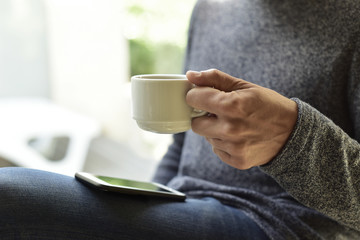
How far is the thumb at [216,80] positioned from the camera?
1.91ft

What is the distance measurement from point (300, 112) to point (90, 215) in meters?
0.35

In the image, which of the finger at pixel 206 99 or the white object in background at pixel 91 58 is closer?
the finger at pixel 206 99

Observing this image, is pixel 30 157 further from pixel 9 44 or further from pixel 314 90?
pixel 314 90

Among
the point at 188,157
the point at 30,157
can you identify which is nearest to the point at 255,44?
the point at 188,157

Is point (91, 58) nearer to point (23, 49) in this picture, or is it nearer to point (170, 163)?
point (23, 49)

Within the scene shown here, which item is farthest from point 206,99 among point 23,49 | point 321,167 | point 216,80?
point 23,49

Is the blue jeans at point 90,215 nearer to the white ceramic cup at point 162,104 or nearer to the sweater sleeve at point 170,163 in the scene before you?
the white ceramic cup at point 162,104

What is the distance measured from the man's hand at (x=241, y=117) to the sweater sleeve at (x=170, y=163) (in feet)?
1.47

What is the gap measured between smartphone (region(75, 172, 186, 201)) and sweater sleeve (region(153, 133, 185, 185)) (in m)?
0.26

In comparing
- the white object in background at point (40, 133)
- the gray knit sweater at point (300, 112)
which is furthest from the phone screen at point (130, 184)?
the white object in background at point (40, 133)

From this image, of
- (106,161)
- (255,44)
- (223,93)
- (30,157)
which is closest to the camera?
(223,93)

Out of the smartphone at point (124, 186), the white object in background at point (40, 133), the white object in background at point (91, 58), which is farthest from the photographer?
the white object in background at point (91, 58)

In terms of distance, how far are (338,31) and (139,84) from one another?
0.42 metres

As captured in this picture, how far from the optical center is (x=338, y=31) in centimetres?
78
